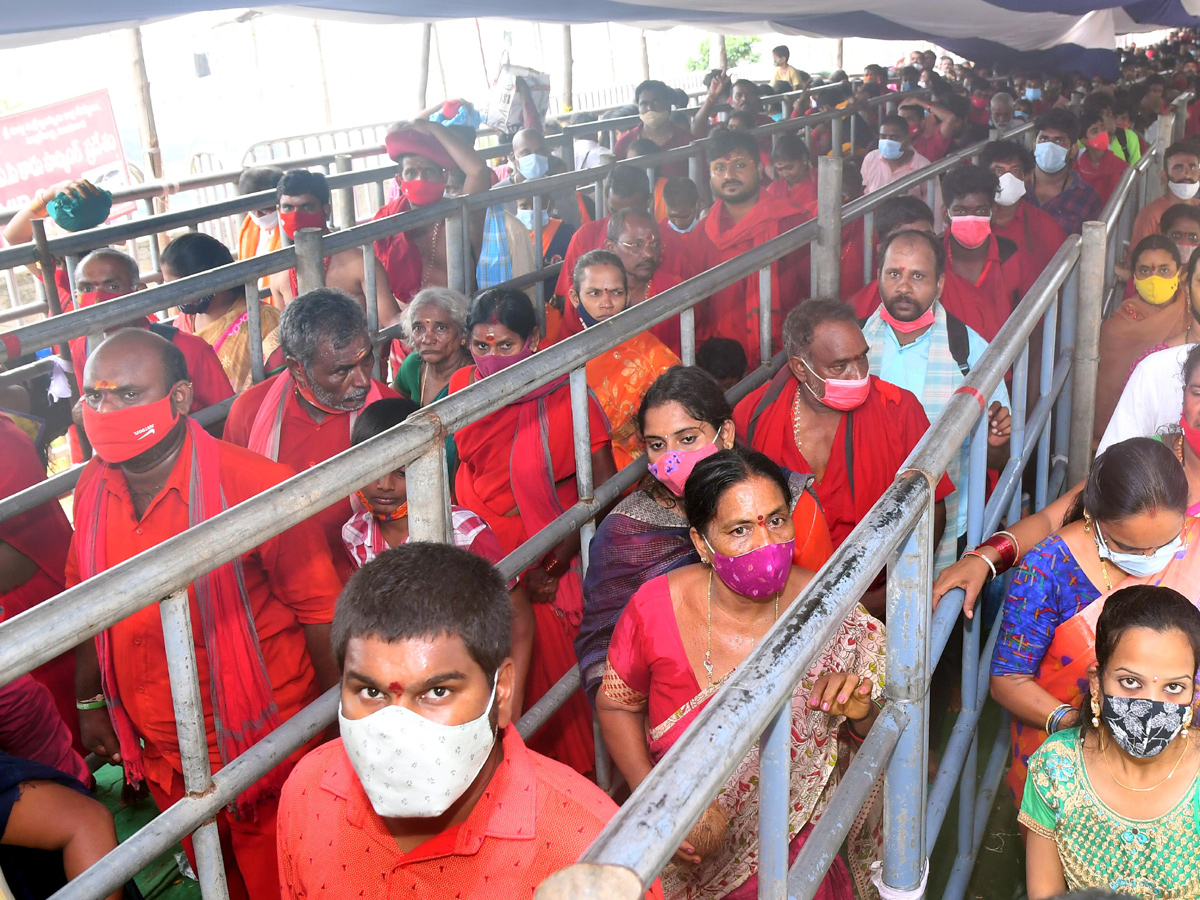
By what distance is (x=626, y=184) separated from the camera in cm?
655

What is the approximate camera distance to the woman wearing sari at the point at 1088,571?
264 centimetres

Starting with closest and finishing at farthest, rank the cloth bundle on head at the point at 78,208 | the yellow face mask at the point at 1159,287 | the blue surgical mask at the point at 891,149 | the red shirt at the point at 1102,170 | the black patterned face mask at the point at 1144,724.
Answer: the black patterned face mask at the point at 1144,724 → the yellow face mask at the point at 1159,287 → the cloth bundle on head at the point at 78,208 → the red shirt at the point at 1102,170 → the blue surgical mask at the point at 891,149

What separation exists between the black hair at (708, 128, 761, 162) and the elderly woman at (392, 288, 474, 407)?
2.58 meters

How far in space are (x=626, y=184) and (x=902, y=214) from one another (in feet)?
5.49

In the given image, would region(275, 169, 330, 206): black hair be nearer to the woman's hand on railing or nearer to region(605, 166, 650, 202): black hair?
region(605, 166, 650, 202): black hair

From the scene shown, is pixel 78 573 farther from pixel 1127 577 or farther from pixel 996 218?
pixel 996 218

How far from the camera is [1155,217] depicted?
683cm

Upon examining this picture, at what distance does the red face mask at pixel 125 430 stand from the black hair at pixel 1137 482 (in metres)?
2.20

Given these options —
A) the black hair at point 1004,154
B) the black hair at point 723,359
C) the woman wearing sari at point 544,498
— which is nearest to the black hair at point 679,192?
the black hair at point 1004,154

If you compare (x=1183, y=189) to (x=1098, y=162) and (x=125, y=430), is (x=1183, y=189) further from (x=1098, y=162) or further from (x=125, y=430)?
(x=125, y=430)

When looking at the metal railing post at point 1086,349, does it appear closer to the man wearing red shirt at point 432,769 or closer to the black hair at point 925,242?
the black hair at point 925,242

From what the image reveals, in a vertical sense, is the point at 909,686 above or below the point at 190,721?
below

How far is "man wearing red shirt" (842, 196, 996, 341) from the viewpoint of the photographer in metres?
4.75

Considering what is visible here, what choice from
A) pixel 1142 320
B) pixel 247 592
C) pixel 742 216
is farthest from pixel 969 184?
pixel 247 592
